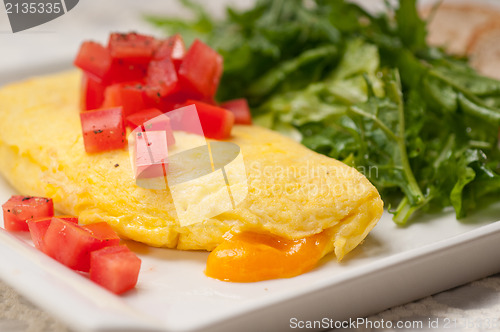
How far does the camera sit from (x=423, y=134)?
3.29m

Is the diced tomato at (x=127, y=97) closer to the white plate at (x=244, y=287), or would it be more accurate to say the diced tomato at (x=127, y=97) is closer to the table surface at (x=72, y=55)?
the white plate at (x=244, y=287)

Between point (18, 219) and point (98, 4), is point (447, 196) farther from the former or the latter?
point (98, 4)

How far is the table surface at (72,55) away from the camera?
7.00 ft

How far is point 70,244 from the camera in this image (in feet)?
6.91

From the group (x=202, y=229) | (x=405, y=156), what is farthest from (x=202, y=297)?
(x=405, y=156)

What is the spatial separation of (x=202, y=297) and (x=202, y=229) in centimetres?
30

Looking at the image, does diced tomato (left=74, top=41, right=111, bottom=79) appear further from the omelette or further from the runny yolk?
the runny yolk

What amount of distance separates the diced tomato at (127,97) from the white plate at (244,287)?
0.70 m

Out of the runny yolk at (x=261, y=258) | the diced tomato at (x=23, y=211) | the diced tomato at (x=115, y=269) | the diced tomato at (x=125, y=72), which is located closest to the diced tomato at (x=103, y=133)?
the diced tomato at (x=23, y=211)

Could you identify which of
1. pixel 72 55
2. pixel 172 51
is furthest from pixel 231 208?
pixel 72 55

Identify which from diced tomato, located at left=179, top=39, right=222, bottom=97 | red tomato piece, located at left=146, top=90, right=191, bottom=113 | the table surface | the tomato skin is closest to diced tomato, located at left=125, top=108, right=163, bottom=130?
the tomato skin

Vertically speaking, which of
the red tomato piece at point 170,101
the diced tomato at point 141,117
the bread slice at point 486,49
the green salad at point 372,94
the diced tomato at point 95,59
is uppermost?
the diced tomato at point 95,59

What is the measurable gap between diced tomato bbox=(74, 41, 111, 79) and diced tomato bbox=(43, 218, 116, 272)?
0.96 m

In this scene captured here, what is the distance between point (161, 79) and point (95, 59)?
1.23ft
